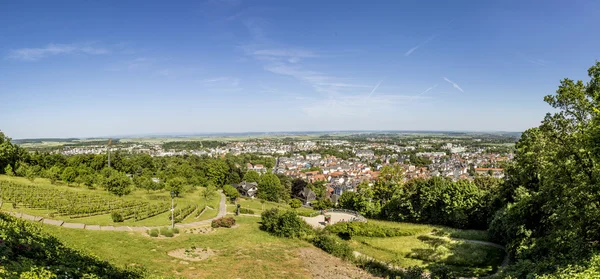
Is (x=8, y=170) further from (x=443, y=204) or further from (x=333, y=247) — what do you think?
(x=443, y=204)

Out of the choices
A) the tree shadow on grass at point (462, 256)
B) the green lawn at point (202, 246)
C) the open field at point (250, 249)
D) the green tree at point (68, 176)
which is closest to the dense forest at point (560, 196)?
the tree shadow on grass at point (462, 256)

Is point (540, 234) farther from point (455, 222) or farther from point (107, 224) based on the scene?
point (107, 224)

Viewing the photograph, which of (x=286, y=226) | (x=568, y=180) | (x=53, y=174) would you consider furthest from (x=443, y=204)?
(x=53, y=174)

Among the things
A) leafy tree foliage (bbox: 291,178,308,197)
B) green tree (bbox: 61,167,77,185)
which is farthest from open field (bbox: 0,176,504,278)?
leafy tree foliage (bbox: 291,178,308,197)

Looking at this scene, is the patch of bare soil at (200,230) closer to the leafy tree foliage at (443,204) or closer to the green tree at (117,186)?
the green tree at (117,186)

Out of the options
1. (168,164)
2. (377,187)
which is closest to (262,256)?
(377,187)

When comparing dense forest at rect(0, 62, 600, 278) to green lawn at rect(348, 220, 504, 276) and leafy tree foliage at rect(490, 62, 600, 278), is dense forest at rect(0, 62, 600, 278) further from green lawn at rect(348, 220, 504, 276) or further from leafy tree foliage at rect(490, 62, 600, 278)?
green lawn at rect(348, 220, 504, 276)
